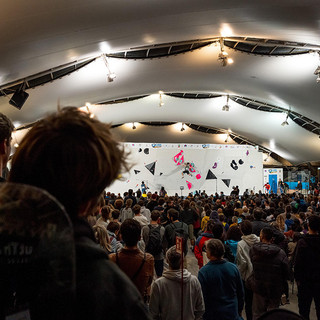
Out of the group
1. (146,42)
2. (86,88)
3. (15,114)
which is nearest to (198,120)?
(86,88)

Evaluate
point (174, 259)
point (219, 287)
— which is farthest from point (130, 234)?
point (219, 287)

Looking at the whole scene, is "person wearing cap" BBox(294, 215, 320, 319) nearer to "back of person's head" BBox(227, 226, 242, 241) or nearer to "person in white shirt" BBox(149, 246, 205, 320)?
"back of person's head" BBox(227, 226, 242, 241)

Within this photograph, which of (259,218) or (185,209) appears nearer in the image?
(259,218)

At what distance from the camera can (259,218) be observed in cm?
598

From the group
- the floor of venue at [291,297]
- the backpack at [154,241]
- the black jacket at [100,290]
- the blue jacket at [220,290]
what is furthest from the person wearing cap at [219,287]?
the black jacket at [100,290]

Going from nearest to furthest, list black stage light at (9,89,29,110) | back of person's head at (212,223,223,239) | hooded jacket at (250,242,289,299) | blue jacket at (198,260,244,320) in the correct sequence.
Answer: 1. blue jacket at (198,260,244,320)
2. hooded jacket at (250,242,289,299)
3. back of person's head at (212,223,223,239)
4. black stage light at (9,89,29,110)

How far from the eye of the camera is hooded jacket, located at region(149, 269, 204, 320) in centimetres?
303

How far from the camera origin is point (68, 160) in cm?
80

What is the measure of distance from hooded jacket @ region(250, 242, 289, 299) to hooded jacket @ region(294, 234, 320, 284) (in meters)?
0.29

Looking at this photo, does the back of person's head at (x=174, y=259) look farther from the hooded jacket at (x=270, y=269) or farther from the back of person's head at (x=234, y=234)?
the back of person's head at (x=234, y=234)

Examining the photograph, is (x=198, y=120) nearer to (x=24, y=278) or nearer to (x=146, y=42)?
(x=146, y=42)

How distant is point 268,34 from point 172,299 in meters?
8.13

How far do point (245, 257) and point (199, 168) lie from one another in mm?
17547

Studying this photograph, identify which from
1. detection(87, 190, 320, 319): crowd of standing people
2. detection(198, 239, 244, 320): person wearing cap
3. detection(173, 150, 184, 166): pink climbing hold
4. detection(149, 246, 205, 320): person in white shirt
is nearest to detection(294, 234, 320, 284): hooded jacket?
detection(87, 190, 320, 319): crowd of standing people
